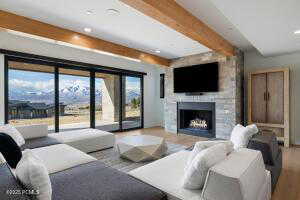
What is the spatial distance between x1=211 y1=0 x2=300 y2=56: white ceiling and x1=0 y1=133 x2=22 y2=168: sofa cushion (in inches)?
111

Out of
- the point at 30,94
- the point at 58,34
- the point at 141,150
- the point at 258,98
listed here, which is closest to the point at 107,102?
the point at 30,94

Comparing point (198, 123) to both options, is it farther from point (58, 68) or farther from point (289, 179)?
point (58, 68)

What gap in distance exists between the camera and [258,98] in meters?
4.68

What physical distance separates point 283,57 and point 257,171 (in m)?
4.32

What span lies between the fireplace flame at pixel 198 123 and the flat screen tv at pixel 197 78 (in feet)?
3.40

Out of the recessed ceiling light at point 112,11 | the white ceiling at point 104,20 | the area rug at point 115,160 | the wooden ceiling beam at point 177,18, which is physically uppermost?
the white ceiling at point 104,20

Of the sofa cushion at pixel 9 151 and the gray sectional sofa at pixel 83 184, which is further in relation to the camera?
the sofa cushion at pixel 9 151

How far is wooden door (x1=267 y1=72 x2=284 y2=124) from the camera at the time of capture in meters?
4.34

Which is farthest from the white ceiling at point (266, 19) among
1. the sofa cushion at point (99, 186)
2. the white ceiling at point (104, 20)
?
the sofa cushion at point (99, 186)

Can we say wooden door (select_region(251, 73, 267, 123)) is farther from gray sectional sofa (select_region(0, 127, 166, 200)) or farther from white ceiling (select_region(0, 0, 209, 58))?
gray sectional sofa (select_region(0, 127, 166, 200))

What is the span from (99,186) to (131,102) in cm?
524

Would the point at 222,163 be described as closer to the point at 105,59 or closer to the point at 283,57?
the point at 283,57

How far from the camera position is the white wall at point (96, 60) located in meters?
3.91

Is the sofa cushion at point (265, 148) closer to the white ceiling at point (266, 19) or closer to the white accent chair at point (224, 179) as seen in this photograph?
the white accent chair at point (224, 179)
